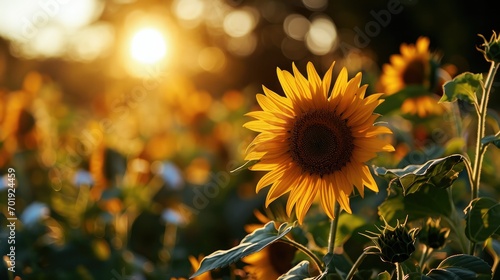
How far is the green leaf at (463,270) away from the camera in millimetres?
995

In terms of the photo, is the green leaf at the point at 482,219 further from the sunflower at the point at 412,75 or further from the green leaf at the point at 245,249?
the sunflower at the point at 412,75

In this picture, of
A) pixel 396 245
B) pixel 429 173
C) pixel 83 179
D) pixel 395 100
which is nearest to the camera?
pixel 396 245

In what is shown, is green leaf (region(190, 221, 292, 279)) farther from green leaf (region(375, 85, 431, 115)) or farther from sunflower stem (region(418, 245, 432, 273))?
green leaf (region(375, 85, 431, 115))

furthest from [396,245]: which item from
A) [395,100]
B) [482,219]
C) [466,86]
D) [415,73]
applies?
[415,73]

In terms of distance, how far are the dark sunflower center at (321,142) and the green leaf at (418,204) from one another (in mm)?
135

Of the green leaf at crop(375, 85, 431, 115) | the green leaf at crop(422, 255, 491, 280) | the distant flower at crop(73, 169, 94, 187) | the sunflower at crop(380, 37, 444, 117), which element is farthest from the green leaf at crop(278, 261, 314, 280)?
the distant flower at crop(73, 169, 94, 187)

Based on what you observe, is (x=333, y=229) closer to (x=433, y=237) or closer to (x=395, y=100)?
(x=433, y=237)

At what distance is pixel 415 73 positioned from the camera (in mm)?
2195

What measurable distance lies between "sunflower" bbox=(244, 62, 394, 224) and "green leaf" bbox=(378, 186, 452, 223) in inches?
4.9

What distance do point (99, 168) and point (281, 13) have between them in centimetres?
866

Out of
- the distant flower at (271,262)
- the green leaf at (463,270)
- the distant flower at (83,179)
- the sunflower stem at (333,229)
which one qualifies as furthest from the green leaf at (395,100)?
the distant flower at (83,179)

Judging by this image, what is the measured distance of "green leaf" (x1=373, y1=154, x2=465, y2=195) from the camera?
1.04m

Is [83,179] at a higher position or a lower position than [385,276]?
lower

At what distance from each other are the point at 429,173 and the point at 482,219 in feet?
0.48
